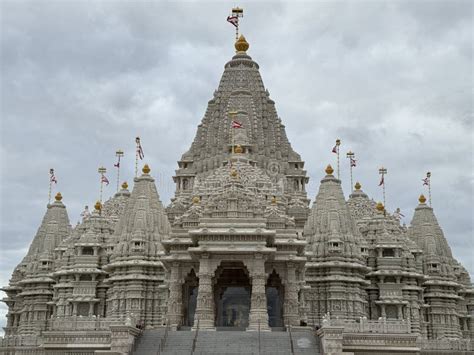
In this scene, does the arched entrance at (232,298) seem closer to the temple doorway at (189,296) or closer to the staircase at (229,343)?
the temple doorway at (189,296)

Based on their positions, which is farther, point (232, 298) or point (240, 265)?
point (232, 298)

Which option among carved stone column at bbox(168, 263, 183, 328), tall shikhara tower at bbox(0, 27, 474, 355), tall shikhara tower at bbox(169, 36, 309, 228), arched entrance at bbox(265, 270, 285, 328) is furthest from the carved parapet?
tall shikhara tower at bbox(169, 36, 309, 228)

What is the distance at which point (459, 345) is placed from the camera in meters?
48.8

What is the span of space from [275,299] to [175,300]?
29.3ft

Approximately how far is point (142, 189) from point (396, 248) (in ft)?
66.7

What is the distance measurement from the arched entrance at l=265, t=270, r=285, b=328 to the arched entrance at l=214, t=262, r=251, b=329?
1617 millimetres

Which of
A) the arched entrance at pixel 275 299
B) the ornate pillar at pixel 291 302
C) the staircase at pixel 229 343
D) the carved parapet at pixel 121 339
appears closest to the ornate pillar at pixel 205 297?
the staircase at pixel 229 343

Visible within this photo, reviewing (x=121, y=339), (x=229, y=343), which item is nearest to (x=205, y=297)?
(x=229, y=343)

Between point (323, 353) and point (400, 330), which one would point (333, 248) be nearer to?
point (400, 330)

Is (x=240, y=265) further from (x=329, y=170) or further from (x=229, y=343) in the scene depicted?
(x=329, y=170)

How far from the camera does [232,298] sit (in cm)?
4944

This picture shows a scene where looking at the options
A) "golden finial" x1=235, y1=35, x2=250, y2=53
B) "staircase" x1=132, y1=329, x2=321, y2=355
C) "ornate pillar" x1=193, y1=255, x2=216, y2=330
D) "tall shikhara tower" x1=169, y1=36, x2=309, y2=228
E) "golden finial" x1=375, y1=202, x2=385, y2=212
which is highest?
"golden finial" x1=235, y1=35, x2=250, y2=53

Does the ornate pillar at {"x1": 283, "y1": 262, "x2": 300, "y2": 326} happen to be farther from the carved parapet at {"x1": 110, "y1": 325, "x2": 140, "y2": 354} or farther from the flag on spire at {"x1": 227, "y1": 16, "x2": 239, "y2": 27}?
the flag on spire at {"x1": 227, "y1": 16, "x2": 239, "y2": 27}

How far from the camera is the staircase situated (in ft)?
117
